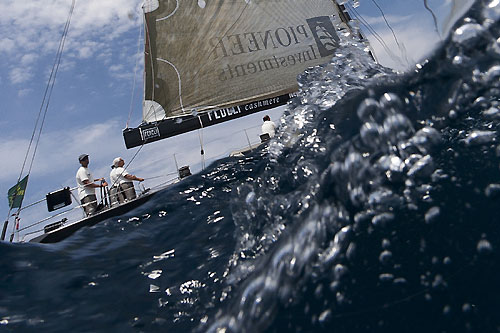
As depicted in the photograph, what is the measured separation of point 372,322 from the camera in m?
0.79

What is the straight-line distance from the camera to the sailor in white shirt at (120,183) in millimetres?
5164

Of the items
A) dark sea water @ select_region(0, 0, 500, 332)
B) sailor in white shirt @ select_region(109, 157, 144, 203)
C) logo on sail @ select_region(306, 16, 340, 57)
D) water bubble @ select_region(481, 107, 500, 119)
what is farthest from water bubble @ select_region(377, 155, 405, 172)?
logo on sail @ select_region(306, 16, 340, 57)

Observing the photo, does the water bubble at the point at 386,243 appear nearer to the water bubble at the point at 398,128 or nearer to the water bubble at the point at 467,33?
the water bubble at the point at 398,128

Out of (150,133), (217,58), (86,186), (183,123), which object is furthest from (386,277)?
(217,58)

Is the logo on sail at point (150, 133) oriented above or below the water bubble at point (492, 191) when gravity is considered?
above

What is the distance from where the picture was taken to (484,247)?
85 cm

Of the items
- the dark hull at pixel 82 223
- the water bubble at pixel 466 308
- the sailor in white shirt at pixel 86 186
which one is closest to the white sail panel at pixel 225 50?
the sailor in white shirt at pixel 86 186

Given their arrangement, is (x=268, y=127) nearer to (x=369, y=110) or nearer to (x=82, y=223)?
(x=82, y=223)

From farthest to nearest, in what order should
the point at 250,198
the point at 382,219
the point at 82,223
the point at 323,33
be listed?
1. the point at 323,33
2. the point at 82,223
3. the point at 250,198
4. the point at 382,219

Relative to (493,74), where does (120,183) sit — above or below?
below

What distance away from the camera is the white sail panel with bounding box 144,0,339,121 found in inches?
277

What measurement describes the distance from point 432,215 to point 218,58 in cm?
688

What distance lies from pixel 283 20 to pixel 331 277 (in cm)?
776

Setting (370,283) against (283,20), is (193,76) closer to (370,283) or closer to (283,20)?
(283,20)
